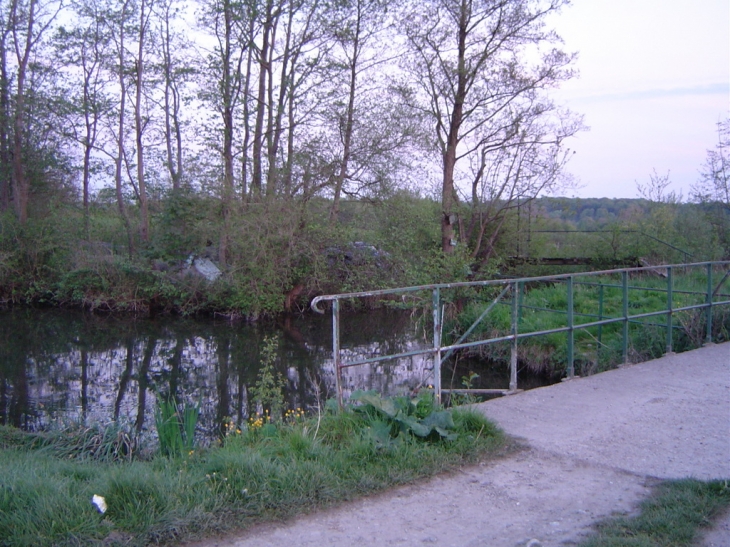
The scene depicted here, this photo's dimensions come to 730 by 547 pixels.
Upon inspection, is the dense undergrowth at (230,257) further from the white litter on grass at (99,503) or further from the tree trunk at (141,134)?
the white litter on grass at (99,503)

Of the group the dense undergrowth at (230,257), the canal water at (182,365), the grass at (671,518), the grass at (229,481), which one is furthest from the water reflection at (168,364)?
the grass at (671,518)

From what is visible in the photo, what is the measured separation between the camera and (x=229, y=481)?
4.21 metres

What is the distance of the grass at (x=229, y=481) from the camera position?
3.62 meters

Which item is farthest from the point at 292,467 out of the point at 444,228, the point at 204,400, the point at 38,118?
the point at 38,118

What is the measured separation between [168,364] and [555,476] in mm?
12161

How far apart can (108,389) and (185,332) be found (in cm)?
698

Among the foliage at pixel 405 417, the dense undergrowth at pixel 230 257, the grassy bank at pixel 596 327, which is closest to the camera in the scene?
the foliage at pixel 405 417

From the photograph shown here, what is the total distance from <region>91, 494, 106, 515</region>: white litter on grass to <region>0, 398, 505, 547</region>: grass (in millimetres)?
33

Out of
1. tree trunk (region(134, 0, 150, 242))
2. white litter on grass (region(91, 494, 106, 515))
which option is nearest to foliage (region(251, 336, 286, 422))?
white litter on grass (region(91, 494, 106, 515))

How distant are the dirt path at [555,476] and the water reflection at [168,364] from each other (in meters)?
3.70

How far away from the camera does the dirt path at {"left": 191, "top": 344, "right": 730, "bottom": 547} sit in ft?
12.5

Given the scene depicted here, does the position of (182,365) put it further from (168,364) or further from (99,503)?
(99,503)

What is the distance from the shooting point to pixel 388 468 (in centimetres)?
462

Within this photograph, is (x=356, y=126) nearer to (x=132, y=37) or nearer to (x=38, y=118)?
(x=132, y=37)
